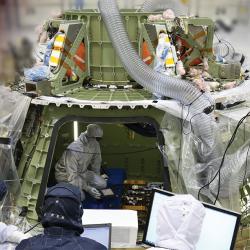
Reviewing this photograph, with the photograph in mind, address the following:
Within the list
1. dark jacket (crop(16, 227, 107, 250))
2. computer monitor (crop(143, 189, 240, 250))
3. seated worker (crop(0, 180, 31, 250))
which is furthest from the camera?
computer monitor (crop(143, 189, 240, 250))

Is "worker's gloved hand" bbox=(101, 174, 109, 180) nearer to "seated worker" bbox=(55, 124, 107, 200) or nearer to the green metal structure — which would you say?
"seated worker" bbox=(55, 124, 107, 200)

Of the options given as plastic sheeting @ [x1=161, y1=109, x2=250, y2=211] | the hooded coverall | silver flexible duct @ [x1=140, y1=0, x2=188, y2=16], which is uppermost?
silver flexible duct @ [x1=140, y1=0, x2=188, y2=16]

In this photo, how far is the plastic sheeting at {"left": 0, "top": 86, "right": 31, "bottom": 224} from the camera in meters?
5.44

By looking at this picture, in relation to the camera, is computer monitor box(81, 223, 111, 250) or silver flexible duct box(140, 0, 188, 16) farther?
silver flexible duct box(140, 0, 188, 16)

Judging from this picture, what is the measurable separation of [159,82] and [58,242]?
9.80 ft

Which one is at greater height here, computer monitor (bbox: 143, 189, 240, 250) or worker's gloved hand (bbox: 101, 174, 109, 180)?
computer monitor (bbox: 143, 189, 240, 250)

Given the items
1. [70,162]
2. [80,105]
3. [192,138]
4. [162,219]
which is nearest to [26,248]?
[162,219]

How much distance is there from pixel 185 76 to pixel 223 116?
89 centimetres

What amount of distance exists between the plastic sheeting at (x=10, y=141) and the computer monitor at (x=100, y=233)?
5.18ft

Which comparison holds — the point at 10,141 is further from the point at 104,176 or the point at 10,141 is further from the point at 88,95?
the point at 104,176

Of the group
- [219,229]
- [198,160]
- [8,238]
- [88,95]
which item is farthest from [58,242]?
[88,95]

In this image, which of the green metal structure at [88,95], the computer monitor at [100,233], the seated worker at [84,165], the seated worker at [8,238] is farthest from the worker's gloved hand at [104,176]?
the seated worker at [8,238]

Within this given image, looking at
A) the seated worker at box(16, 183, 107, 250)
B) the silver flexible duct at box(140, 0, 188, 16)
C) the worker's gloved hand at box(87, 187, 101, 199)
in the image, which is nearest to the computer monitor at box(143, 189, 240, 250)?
the seated worker at box(16, 183, 107, 250)

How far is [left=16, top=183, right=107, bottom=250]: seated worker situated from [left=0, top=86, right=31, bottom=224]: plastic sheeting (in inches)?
105
